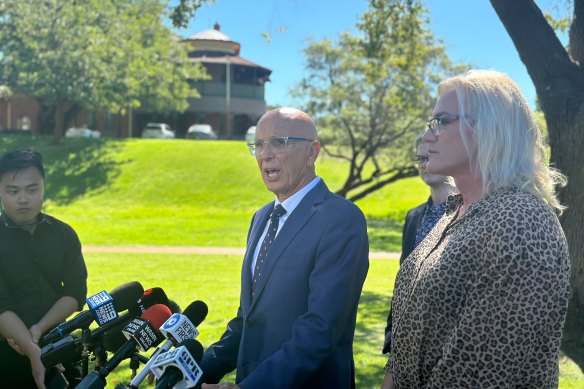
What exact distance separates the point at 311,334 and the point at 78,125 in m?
60.7

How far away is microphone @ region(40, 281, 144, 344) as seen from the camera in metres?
3.12

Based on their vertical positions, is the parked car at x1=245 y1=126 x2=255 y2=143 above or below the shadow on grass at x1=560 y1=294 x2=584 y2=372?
Result: above

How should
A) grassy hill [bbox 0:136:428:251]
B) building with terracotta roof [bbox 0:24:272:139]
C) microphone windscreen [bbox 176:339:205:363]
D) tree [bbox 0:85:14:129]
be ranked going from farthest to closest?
building with terracotta roof [bbox 0:24:272:139]
tree [bbox 0:85:14:129]
grassy hill [bbox 0:136:428:251]
microphone windscreen [bbox 176:339:205:363]

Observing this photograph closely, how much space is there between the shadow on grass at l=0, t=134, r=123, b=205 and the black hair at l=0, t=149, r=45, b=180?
30869 millimetres

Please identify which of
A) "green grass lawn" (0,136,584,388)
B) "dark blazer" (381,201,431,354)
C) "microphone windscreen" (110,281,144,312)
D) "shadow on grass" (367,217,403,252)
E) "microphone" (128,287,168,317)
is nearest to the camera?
"microphone windscreen" (110,281,144,312)

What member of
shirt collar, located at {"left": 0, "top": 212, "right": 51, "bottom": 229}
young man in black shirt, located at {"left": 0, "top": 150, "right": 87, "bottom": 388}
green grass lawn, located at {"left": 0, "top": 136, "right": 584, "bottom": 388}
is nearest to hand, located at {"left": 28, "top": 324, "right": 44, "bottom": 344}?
young man in black shirt, located at {"left": 0, "top": 150, "right": 87, "bottom": 388}

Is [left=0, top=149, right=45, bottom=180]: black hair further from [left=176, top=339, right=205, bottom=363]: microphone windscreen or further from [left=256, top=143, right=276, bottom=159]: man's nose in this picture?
[left=176, top=339, right=205, bottom=363]: microphone windscreen

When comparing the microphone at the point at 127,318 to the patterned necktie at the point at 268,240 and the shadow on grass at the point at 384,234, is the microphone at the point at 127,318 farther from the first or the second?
the shadow on grass at the point at 384,234

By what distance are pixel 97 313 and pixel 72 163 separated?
3956 centimetres

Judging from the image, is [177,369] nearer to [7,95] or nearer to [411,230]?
[411,230]

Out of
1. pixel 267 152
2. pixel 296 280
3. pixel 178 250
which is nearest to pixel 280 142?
pixel 267 152

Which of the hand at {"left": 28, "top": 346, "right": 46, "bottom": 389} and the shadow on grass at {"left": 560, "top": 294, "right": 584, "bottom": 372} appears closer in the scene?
the hand at {"left": 28, "top": 346, "right": 46, "bottom": 389}

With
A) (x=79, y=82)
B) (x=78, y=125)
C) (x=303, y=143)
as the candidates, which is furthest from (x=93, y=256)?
(x=78, y=125)

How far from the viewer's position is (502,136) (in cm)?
270
